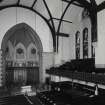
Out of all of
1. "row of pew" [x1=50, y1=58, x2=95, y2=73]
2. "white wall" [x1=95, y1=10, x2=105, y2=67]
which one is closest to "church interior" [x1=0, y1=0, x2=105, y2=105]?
"row of pew" [x1=50, y1=58, x2=95, y2=73]

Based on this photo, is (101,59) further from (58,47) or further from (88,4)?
(58,47)

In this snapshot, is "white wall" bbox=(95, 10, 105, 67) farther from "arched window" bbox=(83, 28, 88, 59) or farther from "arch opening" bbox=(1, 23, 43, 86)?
"arch opening" bbox=(1, 23, 43, 86)

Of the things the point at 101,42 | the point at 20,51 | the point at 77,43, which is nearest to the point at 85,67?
the point at 101,42

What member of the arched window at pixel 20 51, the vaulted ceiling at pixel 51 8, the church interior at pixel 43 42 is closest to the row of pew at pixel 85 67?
the church interior at pixel 43 42

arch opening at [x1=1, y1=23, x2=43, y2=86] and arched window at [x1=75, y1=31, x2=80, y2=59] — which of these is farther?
arch opening at [x1=1, y1=23, x2=43, y2=86]

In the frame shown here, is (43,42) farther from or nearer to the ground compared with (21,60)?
farther from the ground

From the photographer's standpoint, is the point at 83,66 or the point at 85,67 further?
the point at 83,66

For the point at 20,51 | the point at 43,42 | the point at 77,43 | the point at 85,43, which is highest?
the point at 43,42

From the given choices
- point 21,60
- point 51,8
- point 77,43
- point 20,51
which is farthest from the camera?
point 20,51

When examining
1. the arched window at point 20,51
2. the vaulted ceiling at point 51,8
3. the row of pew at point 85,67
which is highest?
the vaulted ceiling at point 51,8

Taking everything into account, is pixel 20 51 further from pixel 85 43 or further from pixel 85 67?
pixel 85 67

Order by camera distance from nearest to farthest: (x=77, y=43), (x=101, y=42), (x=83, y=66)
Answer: (x=101, y=42)
(x=83, y=66)
(x=77, y=43)

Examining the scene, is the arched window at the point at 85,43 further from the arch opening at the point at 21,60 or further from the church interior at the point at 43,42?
the arch opening at the point at 21,60

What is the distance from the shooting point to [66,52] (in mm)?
15469
